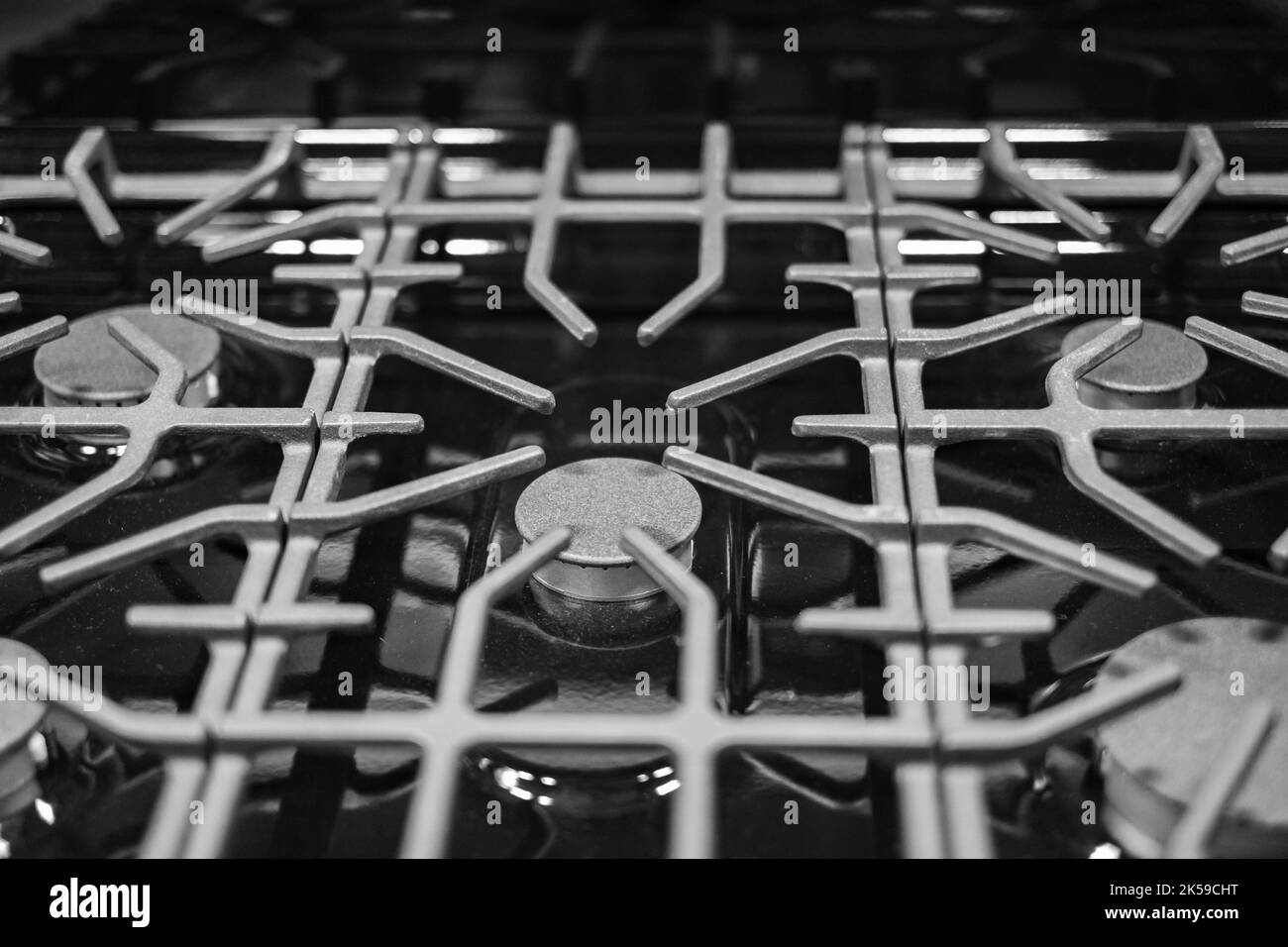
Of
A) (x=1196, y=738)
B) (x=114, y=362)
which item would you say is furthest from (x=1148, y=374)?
(x=114, y=362)

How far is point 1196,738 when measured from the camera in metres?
0.59

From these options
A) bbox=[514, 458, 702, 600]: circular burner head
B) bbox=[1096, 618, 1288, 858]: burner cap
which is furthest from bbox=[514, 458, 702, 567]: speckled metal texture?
bbox=[1096, 618, 1288, 858]: burner cap

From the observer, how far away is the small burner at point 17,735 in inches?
23.4

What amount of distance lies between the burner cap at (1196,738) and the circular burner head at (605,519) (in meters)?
0.21

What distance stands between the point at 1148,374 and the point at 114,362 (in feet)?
1.87

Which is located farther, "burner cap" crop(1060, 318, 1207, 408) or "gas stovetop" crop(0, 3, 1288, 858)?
"burner cap" crop(1060, 318, 1207, 408)

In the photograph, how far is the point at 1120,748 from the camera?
58cm

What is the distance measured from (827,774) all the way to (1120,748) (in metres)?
0.13

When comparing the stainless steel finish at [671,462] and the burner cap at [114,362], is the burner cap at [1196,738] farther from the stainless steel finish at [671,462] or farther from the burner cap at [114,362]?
the burner cap at [114,362]

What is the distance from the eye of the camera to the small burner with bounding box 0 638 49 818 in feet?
1.95

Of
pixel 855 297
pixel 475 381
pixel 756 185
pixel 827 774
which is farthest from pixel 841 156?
pixel 827 774

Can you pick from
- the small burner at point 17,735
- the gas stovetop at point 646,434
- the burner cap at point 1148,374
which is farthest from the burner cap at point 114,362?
the burner cap at point 1148,374

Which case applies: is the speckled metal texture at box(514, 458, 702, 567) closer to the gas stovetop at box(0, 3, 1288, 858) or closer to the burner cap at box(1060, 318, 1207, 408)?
the gas stovetop at box(0, 3, 1288, 858)

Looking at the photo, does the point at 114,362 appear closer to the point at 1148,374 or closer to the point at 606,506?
the point at 606,506
